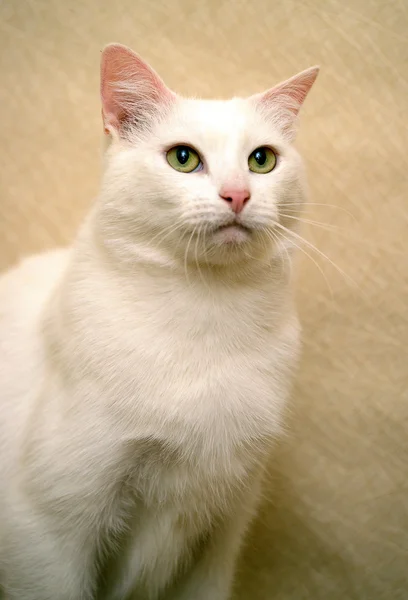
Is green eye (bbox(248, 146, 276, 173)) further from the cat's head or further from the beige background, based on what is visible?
the beige background

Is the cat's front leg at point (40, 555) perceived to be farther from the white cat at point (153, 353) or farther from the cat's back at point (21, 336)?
the cat's back at point (21, 336)

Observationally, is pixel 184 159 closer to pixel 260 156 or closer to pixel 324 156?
pixel 260 156

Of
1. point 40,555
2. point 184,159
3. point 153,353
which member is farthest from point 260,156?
point 40,555

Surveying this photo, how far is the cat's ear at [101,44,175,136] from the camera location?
78 centimetres

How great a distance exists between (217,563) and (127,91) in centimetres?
76

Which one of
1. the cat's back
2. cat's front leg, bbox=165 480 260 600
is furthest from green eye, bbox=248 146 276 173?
cat's front leg, bbox=165 480 260 600

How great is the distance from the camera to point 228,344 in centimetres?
78

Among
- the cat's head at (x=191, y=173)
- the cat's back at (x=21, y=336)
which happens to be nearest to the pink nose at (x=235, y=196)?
the cat's head at (x=191, y=173)

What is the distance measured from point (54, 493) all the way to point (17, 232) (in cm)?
70

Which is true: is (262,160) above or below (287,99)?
below

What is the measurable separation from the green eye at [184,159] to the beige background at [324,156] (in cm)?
50

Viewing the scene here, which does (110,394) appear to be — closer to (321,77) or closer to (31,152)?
(31,152)

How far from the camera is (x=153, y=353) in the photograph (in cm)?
75

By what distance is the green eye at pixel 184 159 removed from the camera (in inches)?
29.3
